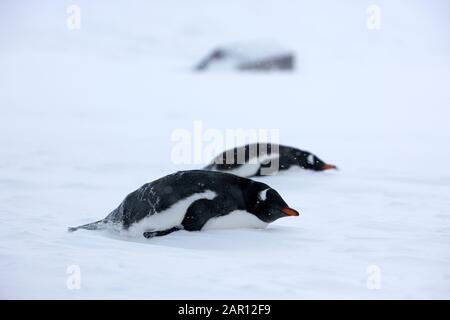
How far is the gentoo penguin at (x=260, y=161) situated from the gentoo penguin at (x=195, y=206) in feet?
7.89

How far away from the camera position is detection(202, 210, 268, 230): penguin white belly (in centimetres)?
416

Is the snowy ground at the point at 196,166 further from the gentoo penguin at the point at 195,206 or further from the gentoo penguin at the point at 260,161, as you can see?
the gentoo penguin at the point at 260,161

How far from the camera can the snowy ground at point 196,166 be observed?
3307 millimetres

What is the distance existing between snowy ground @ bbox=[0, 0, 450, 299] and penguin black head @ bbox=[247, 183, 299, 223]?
146 millimetres

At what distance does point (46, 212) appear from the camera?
16.5 feet

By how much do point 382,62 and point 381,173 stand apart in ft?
67.1

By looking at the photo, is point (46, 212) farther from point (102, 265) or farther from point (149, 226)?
point (102, 265)

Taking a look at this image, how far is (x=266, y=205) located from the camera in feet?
14.0

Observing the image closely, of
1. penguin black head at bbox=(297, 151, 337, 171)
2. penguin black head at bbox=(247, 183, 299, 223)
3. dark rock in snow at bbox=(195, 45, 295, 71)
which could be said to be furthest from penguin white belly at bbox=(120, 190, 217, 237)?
dark rock in snow at bbox=(195, 45, 295, 71)

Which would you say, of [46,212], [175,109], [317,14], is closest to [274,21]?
[317,14]

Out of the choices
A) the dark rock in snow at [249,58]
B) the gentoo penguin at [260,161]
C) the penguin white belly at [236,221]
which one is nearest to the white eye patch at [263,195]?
the penguin white belly at [236,221]

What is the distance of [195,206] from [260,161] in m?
2.92

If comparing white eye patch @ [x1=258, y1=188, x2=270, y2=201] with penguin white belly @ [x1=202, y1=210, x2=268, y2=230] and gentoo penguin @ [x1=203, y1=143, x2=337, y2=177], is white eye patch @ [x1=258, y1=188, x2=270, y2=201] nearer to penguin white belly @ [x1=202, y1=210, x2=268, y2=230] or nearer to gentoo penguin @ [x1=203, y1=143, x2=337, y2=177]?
penguin white belly @ [x1=202, y1=210, x2=268, y2=230]
